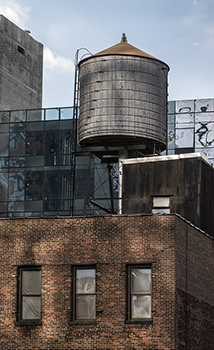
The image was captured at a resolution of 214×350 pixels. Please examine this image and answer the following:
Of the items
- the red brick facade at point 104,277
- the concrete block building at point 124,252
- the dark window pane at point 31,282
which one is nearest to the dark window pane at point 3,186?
the concrete block building at point 124,252

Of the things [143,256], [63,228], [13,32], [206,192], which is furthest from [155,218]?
[13,32]

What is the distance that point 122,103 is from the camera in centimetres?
3950

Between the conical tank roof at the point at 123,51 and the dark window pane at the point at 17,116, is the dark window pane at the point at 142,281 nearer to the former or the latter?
the conical tank roof at the point at 123,51

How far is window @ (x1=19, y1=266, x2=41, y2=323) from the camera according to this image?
32312mm

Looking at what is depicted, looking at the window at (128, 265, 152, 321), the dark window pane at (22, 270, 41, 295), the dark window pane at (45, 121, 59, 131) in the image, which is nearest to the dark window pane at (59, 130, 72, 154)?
the dark window pane at (45, 121, 59, 131)

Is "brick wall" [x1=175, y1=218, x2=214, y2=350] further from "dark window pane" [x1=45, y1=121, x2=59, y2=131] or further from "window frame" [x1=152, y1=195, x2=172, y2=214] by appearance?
"dark window pane" [x1=45, y1=121, x2=59, y2=131]

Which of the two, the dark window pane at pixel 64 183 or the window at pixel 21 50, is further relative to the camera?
the window at pixel 21 50

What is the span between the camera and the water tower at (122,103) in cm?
3950

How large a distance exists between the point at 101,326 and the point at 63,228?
4060 mm

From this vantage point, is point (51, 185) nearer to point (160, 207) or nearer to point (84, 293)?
point (160, 207)

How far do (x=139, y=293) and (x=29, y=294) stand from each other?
4338 mm

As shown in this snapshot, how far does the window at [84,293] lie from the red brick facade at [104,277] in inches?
11.6

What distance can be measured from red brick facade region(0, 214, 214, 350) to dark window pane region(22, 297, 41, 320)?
1.14ft

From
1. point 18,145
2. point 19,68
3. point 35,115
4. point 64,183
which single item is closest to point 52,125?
point 35,115
